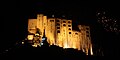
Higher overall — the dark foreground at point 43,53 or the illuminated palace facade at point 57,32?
the illuminated palace facade at point 57,32

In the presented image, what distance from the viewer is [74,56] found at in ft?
242

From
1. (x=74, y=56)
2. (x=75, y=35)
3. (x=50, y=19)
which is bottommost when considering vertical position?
(x=74, y=56)

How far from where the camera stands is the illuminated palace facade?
77.1 metres

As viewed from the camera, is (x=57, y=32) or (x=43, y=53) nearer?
(x=43, y=53)

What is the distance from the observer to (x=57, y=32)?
77.2 meters

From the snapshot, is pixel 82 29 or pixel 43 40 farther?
pixel 82 29

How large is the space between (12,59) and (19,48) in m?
6.23

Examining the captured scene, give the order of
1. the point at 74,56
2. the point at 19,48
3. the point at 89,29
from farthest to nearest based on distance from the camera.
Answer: the point at 89,29 < the point at 74,56 < the point at 19,48

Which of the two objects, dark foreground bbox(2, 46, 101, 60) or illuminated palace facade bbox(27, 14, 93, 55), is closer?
dark foreground bbox(2, 46, 101, 60)

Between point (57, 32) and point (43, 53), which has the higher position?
point (57, 32)

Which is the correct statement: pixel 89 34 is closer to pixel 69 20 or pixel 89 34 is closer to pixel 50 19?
pixel 69 20

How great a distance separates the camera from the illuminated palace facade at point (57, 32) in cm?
7706

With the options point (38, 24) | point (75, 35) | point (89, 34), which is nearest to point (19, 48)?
point (38, 24)

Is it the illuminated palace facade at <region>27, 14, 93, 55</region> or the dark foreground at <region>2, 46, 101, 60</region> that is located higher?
the illuminated palace facade at <region>27, 14, 93, 55</region>
